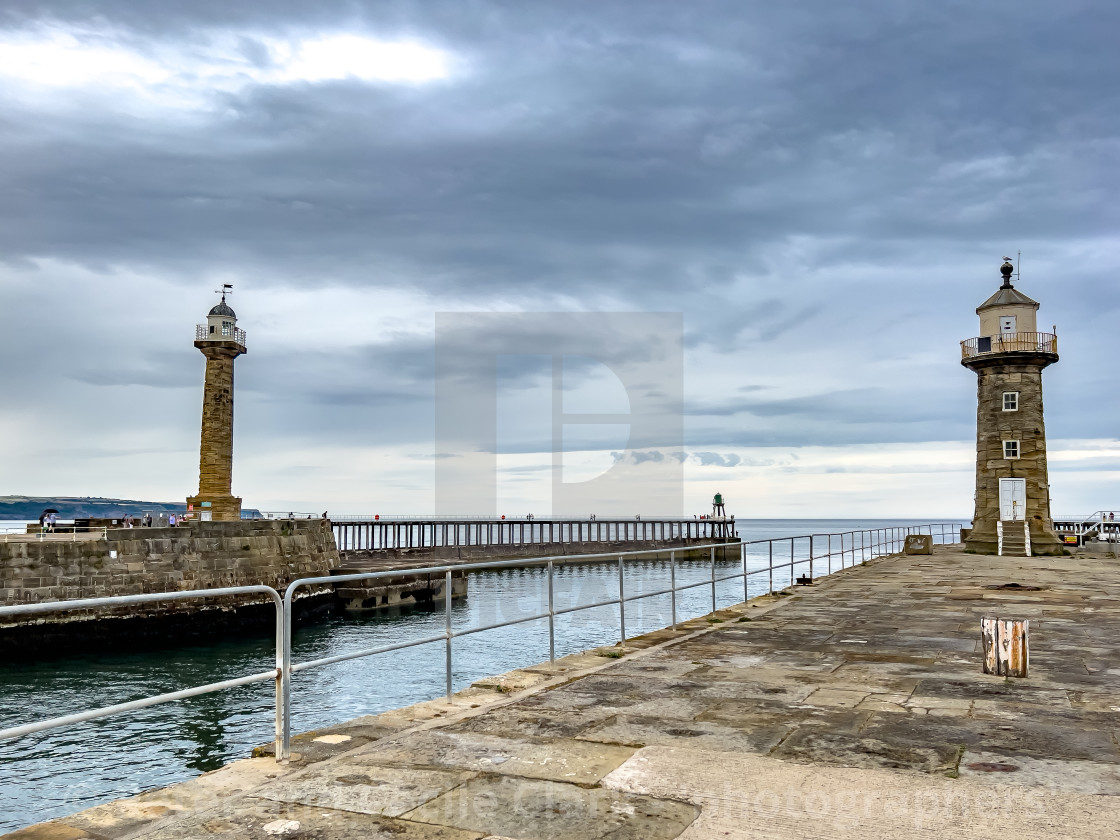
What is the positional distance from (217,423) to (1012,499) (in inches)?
1371

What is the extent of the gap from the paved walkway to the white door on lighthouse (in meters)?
25.1

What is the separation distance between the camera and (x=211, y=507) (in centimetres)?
4053

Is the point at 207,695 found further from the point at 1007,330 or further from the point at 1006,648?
the point at 1007,330

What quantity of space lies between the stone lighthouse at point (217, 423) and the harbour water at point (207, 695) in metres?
12.2

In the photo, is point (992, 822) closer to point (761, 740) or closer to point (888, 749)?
point (888, 749)

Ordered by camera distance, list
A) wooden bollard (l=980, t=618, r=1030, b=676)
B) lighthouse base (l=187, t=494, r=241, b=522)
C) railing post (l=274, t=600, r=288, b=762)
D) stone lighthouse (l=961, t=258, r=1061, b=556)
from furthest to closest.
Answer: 1. lighthouse base (l=187, t=494, r=241, b=522)
2. stone lighthouse (l=961, t=258, r=1061, b=556)
3. wooden bollard (l=980, t=618, r=1030, b=676)
4. railing post (l=274, t=600, r=288, b=762)

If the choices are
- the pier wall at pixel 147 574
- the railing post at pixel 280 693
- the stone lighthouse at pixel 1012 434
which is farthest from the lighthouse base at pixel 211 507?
the railing post at pixel 280 693

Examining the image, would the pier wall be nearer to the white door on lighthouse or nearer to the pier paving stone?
the pier paving stone

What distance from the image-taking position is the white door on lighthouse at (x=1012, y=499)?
3209cm

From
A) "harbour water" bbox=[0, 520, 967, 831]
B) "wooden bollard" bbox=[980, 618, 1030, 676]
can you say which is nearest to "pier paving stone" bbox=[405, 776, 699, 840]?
"wooden bollard" bbox=[980, 618, 1030, 676]

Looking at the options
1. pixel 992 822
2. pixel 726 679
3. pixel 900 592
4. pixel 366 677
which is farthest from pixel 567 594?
pixel 992 822

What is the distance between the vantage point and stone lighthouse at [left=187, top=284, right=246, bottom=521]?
134 feet

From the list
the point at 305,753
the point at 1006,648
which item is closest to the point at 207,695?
the point at 305,753

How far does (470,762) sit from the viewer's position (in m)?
5.28
